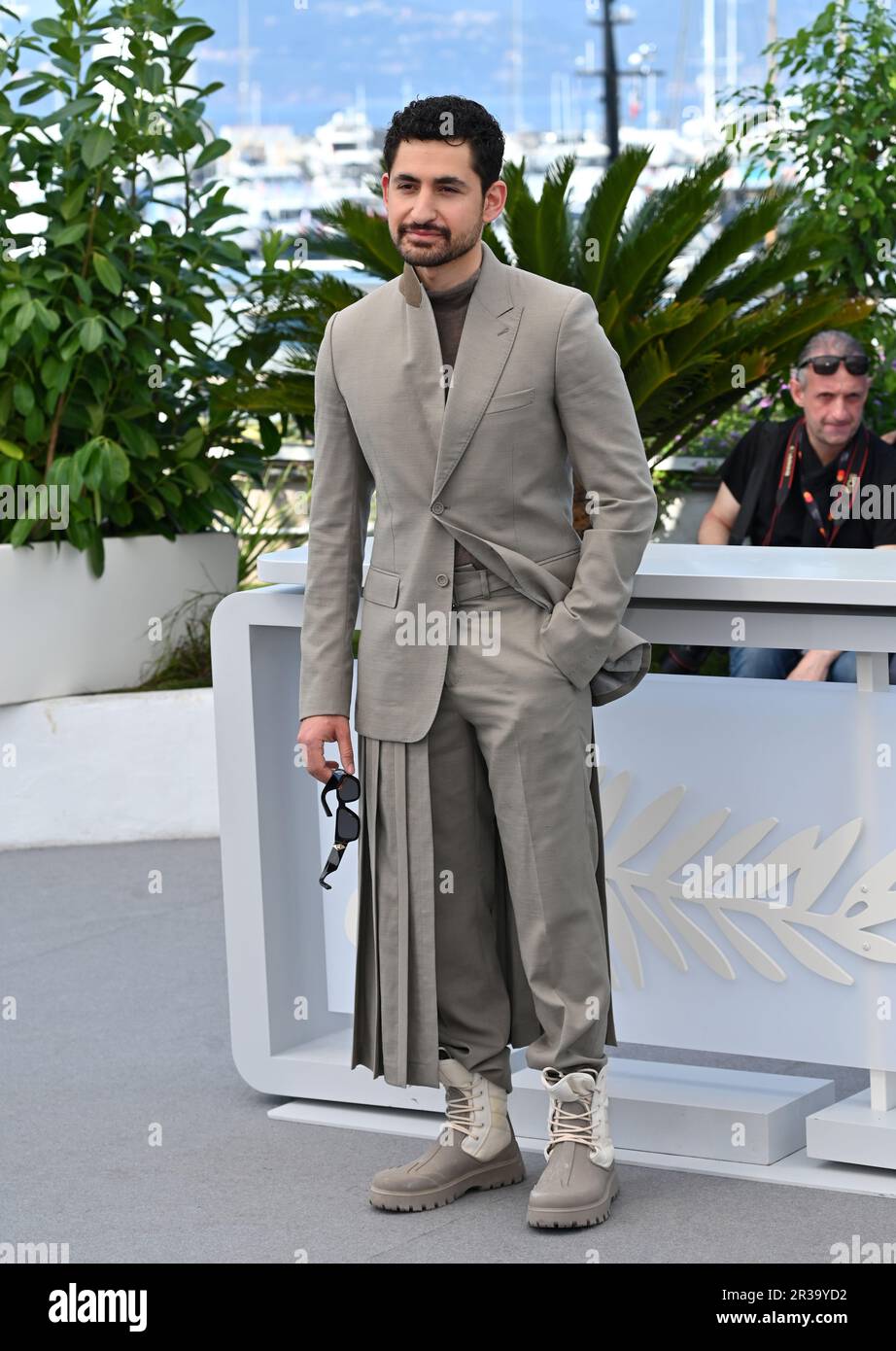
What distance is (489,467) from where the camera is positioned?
355 centimetres

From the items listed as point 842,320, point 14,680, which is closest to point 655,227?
point 842,320

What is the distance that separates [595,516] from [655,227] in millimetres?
4171

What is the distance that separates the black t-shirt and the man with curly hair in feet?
7.41

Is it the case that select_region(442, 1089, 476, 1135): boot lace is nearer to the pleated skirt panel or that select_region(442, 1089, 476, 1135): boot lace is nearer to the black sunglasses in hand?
the pleated skirt panel

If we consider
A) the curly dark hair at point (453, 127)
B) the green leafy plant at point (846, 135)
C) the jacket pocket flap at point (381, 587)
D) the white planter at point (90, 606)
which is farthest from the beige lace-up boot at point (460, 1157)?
the green leafy plant at point (846, 135)

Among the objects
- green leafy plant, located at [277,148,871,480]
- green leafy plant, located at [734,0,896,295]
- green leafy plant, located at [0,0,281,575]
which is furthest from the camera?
green leafy plant, located at [734,0,896,295]

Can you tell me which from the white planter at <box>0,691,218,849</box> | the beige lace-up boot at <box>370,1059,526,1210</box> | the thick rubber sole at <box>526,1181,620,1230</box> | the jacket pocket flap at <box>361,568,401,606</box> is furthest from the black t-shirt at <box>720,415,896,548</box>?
the thick rubber sole at <box>526,1181,620,1230</box>

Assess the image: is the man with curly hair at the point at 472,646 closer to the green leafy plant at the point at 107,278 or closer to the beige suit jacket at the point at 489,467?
the beige suit jacket at the point at 489,467

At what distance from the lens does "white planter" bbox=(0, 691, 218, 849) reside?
6.95m

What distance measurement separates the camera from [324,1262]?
11.6 ft

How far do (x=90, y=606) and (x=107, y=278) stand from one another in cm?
118

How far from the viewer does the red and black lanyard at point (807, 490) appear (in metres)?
5.84
